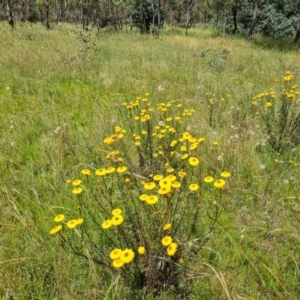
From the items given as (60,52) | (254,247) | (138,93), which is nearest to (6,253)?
(254,247)

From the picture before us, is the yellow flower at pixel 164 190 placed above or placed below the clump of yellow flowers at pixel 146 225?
above

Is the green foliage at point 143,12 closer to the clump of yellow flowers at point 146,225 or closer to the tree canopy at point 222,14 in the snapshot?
the tree canopy at point 222,14

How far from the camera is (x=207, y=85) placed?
23.0 feet

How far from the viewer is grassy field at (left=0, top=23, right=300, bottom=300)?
86.4 inches

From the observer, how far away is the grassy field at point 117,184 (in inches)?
86.4

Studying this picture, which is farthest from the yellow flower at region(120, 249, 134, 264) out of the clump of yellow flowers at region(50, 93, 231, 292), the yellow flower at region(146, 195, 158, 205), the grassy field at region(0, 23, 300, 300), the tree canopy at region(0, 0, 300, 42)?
the tree canopy at region(0, 0, 300, 42)

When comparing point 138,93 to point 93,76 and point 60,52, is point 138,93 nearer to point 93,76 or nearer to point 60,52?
point 93,76

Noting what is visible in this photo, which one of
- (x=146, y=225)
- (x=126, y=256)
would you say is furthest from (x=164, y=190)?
(x=146, y=225)

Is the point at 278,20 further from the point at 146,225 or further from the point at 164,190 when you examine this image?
the point at 164,190

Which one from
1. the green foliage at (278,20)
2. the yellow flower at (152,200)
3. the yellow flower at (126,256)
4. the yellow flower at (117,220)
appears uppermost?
the green foliage at (278,20)

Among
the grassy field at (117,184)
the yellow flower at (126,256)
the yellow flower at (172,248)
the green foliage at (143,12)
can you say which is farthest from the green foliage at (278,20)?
the yellow flower at (126,256)

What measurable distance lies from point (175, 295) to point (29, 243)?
1.23 m

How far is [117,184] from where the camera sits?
3.15 meters

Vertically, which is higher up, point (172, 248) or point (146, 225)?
point (172, 248)
